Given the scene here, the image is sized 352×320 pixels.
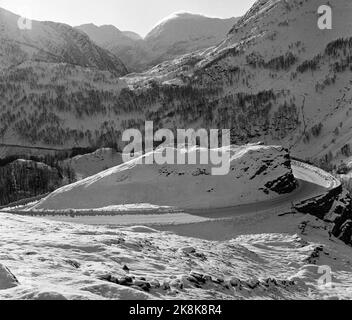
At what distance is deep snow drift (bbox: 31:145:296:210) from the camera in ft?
231

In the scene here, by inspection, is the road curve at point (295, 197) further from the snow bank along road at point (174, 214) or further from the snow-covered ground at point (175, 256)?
the snow-covered ground at point (175, 256)

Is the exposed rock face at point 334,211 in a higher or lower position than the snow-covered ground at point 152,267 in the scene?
lower

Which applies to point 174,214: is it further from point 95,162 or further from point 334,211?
point 95,162

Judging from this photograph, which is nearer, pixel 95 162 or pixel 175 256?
pixel 175 256

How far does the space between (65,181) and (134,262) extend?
390 feet

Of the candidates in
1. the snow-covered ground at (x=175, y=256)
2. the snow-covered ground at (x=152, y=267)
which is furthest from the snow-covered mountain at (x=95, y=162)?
the snow-covered ground at (x=152, y=267)

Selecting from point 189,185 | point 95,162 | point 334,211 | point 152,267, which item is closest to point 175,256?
point 152,267

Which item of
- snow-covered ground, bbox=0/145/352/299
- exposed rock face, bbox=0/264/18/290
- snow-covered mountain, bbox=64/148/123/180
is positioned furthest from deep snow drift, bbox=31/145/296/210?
snow-covered mountain, bbox=64/148/123/180

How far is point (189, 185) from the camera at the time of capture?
72500mm

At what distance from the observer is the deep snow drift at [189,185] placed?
7031 centimetres

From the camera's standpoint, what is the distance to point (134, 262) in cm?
2847

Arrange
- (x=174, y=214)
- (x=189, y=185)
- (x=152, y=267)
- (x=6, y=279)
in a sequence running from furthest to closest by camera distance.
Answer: (x=189, y=185), (x=174, y=214), (x=152, y=267), (x=6, y=279)
